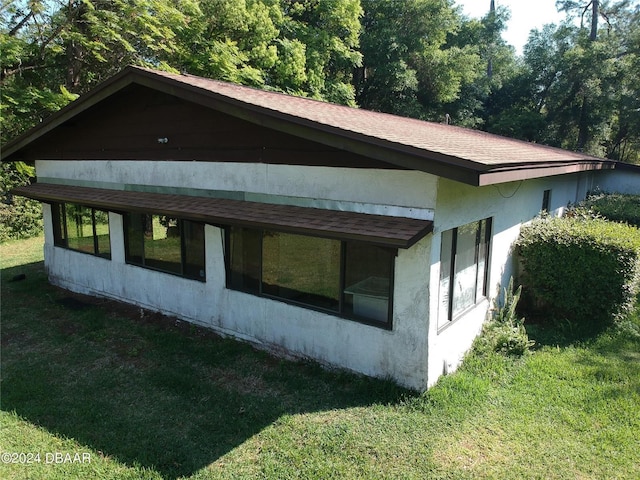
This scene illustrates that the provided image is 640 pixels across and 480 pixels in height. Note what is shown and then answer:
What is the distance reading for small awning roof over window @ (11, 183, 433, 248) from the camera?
205 inches

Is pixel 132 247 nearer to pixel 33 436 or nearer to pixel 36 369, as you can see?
pixel 36 369

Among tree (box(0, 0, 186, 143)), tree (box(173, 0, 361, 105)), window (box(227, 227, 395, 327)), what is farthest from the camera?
tree (box(173, 0, 361, 105))

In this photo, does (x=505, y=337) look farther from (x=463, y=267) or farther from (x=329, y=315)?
(x=329, y=315)

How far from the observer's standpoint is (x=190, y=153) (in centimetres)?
795

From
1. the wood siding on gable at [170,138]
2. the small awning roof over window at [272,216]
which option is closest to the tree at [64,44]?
the wood siding on gable at [170,138]

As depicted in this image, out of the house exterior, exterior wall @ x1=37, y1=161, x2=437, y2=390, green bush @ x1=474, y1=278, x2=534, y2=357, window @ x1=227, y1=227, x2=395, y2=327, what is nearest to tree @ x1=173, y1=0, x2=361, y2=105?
the house exterior

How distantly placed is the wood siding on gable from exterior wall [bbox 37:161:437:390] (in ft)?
0.59

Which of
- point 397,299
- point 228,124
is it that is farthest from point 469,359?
point 228,124

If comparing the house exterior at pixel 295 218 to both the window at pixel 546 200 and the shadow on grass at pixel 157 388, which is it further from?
the window at pixel 546 200

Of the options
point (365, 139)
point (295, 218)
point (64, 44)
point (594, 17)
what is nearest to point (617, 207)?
point (365, 139)

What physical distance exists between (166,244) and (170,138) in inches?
79.5

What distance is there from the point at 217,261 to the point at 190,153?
6.65 ft

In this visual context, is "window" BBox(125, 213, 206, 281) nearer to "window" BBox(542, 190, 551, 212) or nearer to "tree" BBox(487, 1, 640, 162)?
"window" BBox(542, 190, 551, 212)

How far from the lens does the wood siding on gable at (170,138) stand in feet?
21.4
